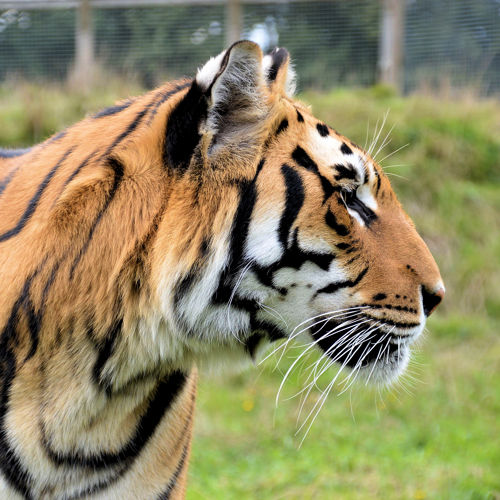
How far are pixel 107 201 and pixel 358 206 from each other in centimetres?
73

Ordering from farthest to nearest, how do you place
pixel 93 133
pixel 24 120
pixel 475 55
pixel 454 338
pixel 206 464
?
pixel 475 55 < pixel 24 120 < pixel 454 338 < pixel 206 464 < pixel 93 133

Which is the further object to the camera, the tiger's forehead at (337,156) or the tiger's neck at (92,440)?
the tiger's forehead at (337,156)

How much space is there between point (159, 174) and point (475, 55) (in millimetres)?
8028

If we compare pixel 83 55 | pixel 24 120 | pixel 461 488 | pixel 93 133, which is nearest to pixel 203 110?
pixel 93 133

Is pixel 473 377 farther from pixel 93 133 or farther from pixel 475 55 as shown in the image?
pixel 475 55

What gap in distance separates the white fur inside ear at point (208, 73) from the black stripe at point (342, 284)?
2.17 ft

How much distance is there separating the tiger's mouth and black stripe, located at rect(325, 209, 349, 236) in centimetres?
27

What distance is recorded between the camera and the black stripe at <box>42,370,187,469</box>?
82.0 inches

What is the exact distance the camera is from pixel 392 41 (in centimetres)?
937

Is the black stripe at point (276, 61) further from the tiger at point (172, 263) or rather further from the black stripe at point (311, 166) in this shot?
the black stripe at point (311, 166)

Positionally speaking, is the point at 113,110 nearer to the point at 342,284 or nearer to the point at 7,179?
the point at 7,179

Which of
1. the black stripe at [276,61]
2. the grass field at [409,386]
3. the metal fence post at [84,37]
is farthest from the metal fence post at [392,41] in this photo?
the black stripe at [276,61]

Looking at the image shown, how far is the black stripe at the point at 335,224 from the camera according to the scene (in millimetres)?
2119

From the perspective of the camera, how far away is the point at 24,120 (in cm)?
750
